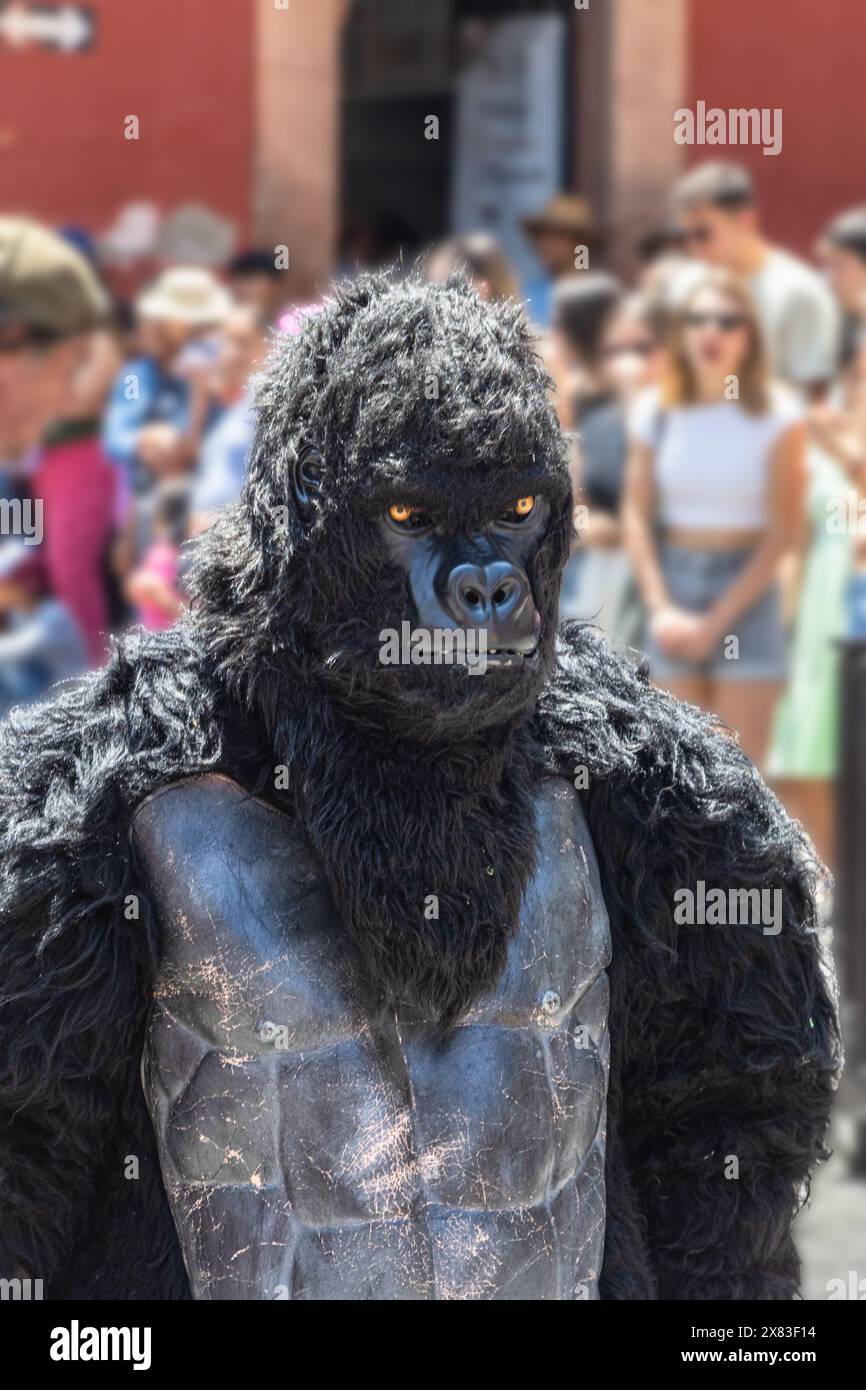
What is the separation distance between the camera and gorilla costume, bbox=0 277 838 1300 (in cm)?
216

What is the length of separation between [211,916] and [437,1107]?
30 cm

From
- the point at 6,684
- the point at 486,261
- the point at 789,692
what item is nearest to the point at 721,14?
the point at 486,261

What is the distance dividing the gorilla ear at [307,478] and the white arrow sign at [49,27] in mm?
5668

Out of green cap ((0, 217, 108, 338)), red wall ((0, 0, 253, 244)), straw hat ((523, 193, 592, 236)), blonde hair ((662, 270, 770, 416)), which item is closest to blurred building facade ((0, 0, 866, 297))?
red wall ((0, 0, 253, 244))

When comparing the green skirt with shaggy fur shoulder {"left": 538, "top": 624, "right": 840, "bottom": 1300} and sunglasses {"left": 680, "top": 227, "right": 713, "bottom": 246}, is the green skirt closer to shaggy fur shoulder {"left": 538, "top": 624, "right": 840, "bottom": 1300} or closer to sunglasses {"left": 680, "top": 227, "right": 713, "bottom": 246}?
sunglasses {"left": 680, "top": 227, "right": 713, "bottom": 246}

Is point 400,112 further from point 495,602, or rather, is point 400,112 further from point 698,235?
point 495,602

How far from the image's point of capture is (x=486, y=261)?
6559mm

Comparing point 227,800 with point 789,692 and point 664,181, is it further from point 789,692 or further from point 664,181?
point 664,181

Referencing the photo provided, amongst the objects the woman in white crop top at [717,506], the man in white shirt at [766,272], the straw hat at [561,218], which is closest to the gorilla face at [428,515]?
the woman in white crop top at [717,506]

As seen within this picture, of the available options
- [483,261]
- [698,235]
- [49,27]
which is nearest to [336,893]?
[483,261]

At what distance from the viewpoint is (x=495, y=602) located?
2137 mm

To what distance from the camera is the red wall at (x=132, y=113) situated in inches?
294

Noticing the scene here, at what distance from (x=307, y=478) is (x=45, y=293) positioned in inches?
179

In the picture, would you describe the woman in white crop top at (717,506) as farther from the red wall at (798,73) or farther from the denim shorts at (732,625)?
the red wall at (798,73)
